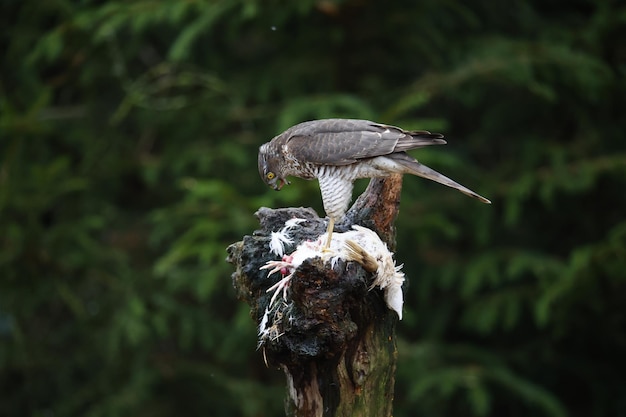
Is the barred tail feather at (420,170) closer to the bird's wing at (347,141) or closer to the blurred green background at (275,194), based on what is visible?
the bird's wing at (347,141)

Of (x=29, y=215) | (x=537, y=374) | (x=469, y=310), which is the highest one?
(x=29, y=215)

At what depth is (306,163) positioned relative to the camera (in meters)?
3.84

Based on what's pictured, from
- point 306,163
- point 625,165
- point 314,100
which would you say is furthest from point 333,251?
point 625,165

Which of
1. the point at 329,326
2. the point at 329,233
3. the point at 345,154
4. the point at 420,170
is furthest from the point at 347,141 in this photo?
the point at 329,326

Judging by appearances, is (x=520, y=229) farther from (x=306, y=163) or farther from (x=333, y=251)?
(x=333, y=251)

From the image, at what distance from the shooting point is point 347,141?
3744 mm

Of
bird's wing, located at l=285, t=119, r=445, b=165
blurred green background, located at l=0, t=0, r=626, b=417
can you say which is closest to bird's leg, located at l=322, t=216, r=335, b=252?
bird's wing, located at l=285, t=119, r=445, b=165

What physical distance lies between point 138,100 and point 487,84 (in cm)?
274

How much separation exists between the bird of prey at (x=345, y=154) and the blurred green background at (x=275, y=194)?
1940 mm

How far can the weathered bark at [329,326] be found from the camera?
3.11 meters

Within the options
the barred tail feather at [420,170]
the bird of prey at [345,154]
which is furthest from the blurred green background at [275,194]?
the barred tail feather at [420,170]

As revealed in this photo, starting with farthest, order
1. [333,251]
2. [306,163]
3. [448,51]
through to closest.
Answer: [448,51], [306,163], [333,251]

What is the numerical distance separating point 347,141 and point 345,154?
71 mm

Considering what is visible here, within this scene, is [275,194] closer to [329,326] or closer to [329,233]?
[329,233]
